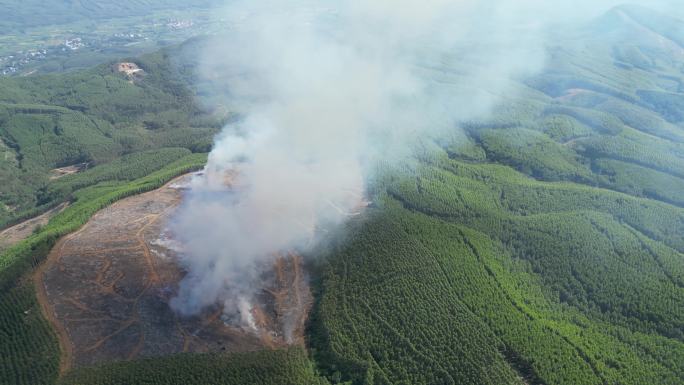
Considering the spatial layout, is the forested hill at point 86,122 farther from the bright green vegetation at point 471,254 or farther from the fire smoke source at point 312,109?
the fire smoke source at point 312,109

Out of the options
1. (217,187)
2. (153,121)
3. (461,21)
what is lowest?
(153,121)

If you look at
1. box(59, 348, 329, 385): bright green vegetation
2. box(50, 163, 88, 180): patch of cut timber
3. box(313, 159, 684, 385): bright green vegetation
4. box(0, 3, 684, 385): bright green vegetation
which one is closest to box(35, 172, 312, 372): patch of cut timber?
box(59, 348, 329, 385): bright green vegetation

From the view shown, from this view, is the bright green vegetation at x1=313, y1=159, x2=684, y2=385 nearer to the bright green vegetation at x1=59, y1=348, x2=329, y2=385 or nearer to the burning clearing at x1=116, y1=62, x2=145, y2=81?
the bright green vegetation at x1=59, y1=348, x2=329, y2=385

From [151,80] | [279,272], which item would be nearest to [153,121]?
[151,80]

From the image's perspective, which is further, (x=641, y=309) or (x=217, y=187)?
(x=217, y=187)

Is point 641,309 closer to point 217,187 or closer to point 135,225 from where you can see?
point 217,187

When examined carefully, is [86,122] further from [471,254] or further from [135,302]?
[471,254]

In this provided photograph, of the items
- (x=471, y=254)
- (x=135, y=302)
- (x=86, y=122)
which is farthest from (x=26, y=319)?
(x=86, y=122)
